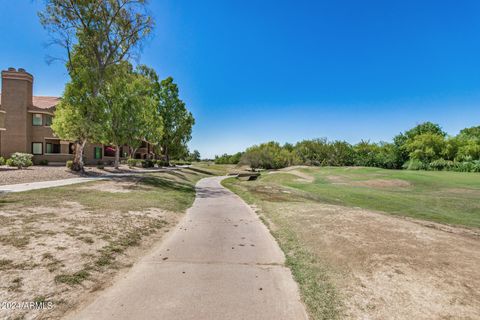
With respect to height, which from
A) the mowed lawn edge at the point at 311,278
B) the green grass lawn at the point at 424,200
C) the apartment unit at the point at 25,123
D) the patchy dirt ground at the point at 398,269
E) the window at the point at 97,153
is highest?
the apartment unit at the point at 25,123

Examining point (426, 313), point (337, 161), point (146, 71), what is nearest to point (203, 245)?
point (426, 313)

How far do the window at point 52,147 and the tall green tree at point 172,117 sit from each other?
1474 cm

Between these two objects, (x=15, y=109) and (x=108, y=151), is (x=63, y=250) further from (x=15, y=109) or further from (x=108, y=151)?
(x=108, y=151)

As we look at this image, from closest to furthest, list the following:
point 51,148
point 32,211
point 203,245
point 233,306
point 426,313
→ point 426,313
point 233,306
point 203,245
point 32,211
point 51,148

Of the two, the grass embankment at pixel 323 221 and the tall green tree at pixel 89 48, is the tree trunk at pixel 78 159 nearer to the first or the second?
the tall green tree at pixel 89 48

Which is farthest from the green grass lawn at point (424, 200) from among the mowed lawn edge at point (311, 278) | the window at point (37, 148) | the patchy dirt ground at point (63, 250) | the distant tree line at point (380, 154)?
the window at point (37, 148)

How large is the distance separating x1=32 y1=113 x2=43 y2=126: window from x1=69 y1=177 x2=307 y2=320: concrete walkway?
1372 inches

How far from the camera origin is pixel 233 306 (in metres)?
3.40

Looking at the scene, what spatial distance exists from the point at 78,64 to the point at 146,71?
61.9 ft

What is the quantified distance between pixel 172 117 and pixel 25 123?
779 inches

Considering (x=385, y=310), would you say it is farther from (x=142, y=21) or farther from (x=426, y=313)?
(x=142, y=21)

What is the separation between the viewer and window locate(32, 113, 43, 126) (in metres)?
30.5

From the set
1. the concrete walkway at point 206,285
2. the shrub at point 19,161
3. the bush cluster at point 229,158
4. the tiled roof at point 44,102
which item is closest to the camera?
the concrete walkway at point 206,285

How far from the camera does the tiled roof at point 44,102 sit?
103 feet
